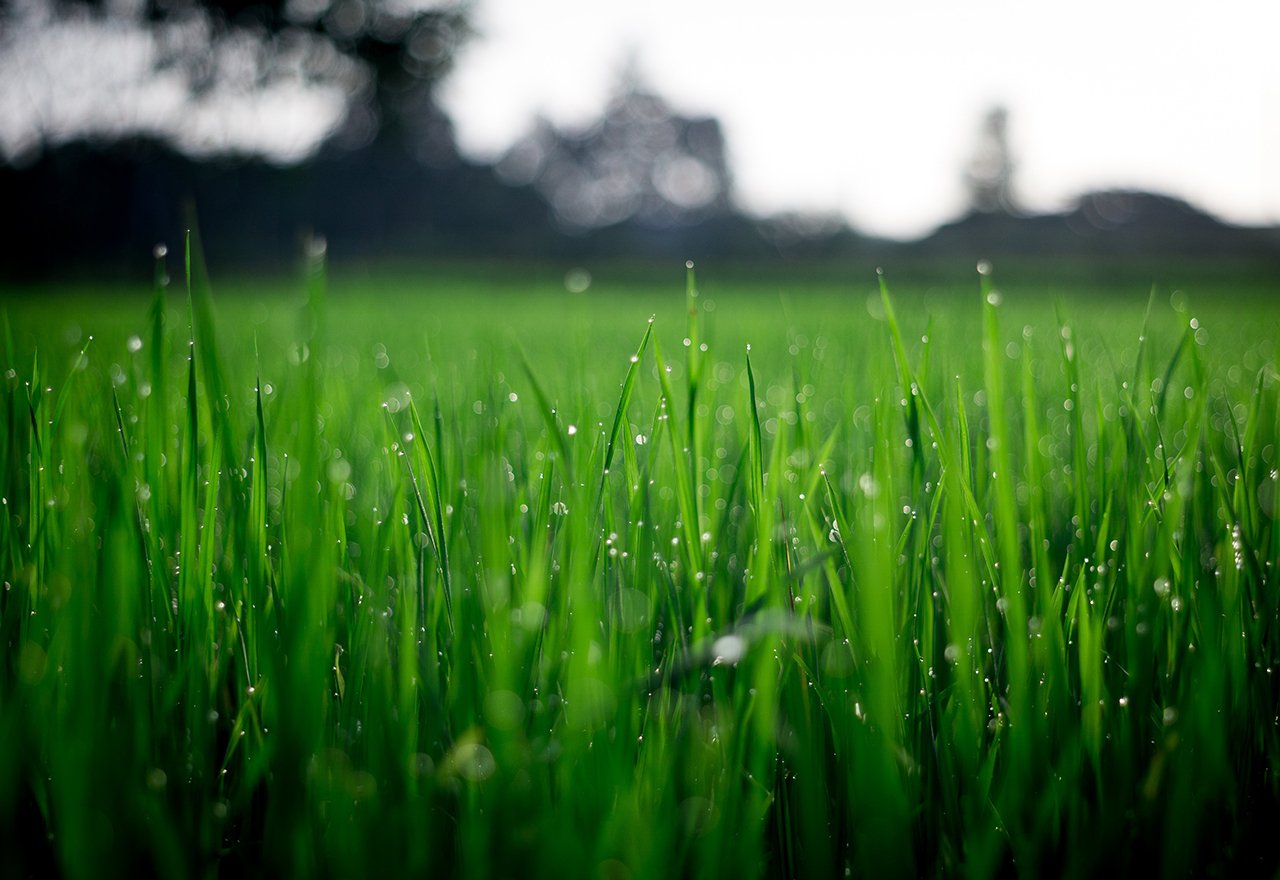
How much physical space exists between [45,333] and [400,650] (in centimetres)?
389

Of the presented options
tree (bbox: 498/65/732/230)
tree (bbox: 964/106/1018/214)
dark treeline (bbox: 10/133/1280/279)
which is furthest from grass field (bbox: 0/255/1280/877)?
tree (bbox: 964/106/1018/214)

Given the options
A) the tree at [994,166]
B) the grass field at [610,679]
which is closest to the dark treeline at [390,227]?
the tree at [994,166]

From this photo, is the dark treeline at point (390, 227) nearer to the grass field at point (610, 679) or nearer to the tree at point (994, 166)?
the tree at point (994, 166)

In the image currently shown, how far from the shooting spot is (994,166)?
31.6 meters

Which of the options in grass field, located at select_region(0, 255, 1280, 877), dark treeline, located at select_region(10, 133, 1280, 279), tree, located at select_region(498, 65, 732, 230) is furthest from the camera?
tree, located at select_region(498, 65, 732, 230)

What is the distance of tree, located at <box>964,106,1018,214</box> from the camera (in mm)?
31359

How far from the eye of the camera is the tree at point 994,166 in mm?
31359

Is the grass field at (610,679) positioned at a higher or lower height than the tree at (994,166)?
lower

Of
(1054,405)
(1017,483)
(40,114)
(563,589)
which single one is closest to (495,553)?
(563,589)

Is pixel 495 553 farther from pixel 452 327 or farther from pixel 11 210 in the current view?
pixel 11 210

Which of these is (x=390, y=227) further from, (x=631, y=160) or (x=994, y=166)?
(x=994, y=166)

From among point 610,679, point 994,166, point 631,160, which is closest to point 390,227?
point 631,160

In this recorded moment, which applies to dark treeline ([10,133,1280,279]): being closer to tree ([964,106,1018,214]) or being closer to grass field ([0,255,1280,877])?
tree ([964,106,1018,214])

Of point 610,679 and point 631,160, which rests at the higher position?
point 631,160
